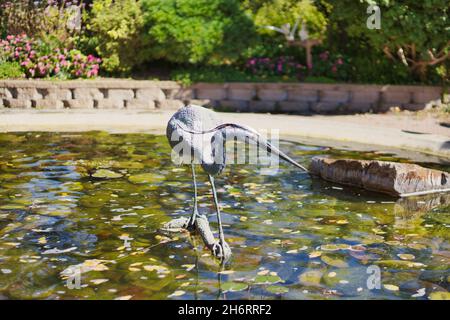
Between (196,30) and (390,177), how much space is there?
297 inches

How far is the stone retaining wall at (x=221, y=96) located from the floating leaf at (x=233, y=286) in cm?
921

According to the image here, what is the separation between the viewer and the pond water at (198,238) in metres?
5.20

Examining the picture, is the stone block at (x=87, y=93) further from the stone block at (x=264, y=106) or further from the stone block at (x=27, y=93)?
the stone block at (x=264, y=106)

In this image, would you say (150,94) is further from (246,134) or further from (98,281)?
(98,281)

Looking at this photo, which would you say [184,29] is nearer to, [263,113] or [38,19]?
[263,113]

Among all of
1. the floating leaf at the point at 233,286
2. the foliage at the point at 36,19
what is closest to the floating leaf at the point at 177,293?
the floating leaf at the point at 233,286

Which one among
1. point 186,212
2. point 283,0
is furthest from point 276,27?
point 186,212

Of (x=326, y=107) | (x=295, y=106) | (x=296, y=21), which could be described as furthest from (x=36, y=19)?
(x=326, y=107)

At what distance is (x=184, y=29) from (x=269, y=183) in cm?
670

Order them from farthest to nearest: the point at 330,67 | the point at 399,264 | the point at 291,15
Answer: the point at 291,15, the point at 330,67, the point at 399,264

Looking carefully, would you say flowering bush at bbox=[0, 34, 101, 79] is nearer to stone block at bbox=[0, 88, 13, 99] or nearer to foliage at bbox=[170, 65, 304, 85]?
stone block at bbox=[0, 88, 13, 99]

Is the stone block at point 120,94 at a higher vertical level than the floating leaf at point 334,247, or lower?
higher

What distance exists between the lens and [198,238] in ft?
21.0

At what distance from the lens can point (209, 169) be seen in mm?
5785
